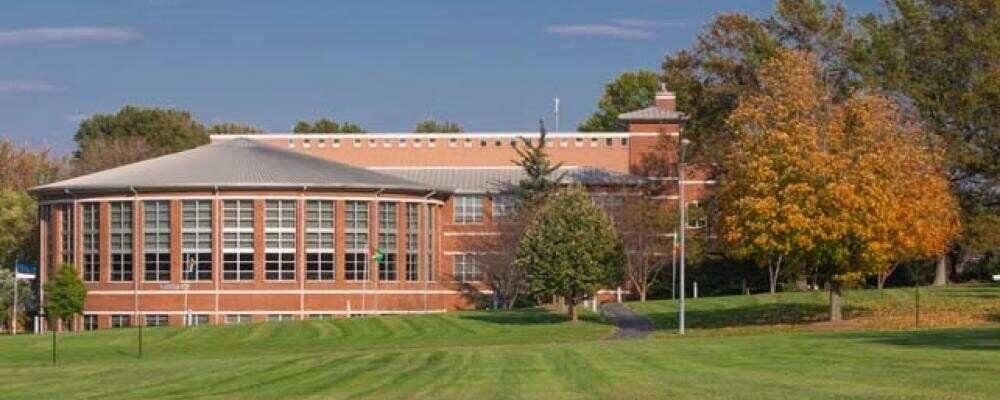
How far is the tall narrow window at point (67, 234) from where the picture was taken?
94.8m

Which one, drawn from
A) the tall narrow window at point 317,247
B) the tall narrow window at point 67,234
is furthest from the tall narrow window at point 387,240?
the tall narrow window at point 67,234

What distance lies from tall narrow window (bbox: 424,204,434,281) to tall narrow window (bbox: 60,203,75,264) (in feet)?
66.2

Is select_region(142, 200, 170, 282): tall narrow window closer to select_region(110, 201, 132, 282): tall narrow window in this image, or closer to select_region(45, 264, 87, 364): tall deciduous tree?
select_region(110, 201, 132, 282): tall narrow window

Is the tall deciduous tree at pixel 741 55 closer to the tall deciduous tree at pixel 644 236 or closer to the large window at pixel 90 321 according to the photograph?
the tall deciduous tree at pixel 644 236

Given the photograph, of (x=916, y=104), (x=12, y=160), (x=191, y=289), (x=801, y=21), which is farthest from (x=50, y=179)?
(x=916, y=104)

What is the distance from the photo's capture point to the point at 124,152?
5074 inches

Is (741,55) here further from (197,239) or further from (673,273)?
(197,239)

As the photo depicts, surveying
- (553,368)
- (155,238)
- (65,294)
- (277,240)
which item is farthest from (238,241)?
(553,368)

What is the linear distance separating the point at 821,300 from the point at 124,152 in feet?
237

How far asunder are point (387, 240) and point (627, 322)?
94.8 ft

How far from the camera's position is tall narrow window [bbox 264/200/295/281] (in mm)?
92312

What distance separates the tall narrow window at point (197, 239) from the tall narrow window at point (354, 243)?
7.55m

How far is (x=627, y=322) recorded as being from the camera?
6856 centimetres

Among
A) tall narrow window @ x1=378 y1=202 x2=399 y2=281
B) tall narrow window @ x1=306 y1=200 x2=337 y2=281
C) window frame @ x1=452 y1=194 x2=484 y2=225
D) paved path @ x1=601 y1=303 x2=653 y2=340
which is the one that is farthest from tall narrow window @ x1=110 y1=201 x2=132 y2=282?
paved path @ x1=601 y1=303 x2=653 y2=340
